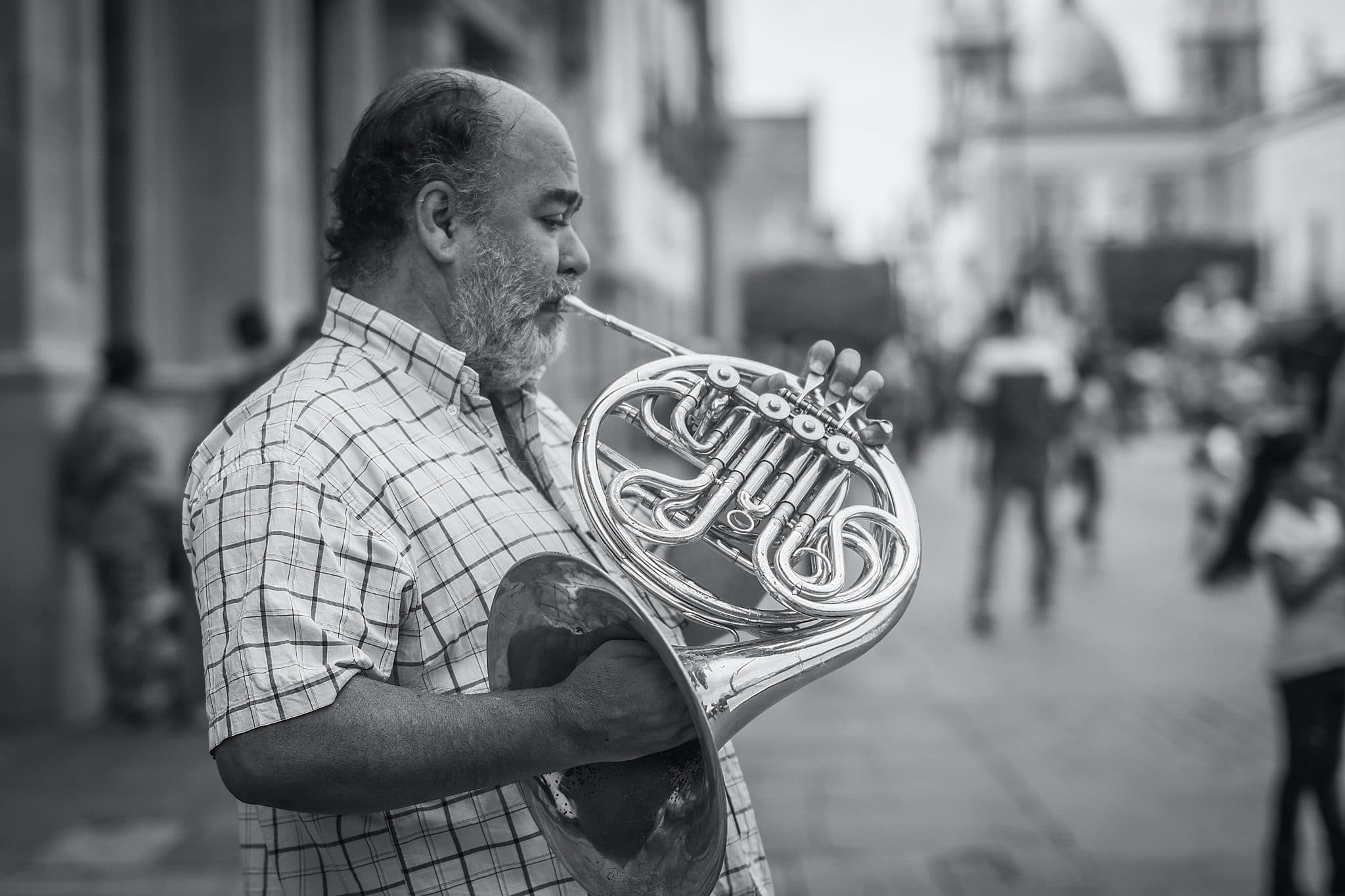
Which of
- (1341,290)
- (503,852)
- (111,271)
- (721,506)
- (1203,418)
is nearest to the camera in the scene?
(503,852)

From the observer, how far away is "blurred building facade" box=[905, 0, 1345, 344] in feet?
172

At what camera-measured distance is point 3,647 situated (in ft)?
18.1

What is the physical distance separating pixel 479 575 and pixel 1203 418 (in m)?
13.4

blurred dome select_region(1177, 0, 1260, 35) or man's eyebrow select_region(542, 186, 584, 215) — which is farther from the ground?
blurred dome select_region(1177, 0, 1260, 35)

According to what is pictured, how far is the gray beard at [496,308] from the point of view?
1.68 meters

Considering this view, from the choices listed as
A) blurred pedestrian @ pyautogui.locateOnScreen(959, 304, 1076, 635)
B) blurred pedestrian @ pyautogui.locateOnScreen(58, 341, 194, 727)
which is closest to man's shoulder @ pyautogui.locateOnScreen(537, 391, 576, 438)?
blurred pedestrian @ pyautogui.locateOnScreen(58, 341, 194, 727)

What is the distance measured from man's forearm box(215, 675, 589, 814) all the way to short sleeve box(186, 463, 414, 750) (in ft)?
0.07

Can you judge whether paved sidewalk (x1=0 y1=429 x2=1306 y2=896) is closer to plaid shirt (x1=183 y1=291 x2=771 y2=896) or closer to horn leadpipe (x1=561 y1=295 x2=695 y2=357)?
horn leadpipe (x1=561 y1=295 x2=695 y2=357)

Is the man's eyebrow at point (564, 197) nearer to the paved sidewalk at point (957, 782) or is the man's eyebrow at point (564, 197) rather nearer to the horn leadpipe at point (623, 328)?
the horn leadpipe at point (623, 328)

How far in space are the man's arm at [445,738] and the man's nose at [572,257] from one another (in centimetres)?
57

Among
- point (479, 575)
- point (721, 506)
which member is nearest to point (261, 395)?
point (479, 575)

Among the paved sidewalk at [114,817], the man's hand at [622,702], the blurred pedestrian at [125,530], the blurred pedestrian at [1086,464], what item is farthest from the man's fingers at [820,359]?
the blurred pedestrian at [1086,464]

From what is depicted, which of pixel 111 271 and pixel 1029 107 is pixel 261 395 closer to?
pixel 111 271

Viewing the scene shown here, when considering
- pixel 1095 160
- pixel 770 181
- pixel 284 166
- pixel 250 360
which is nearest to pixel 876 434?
pixel 250 360
